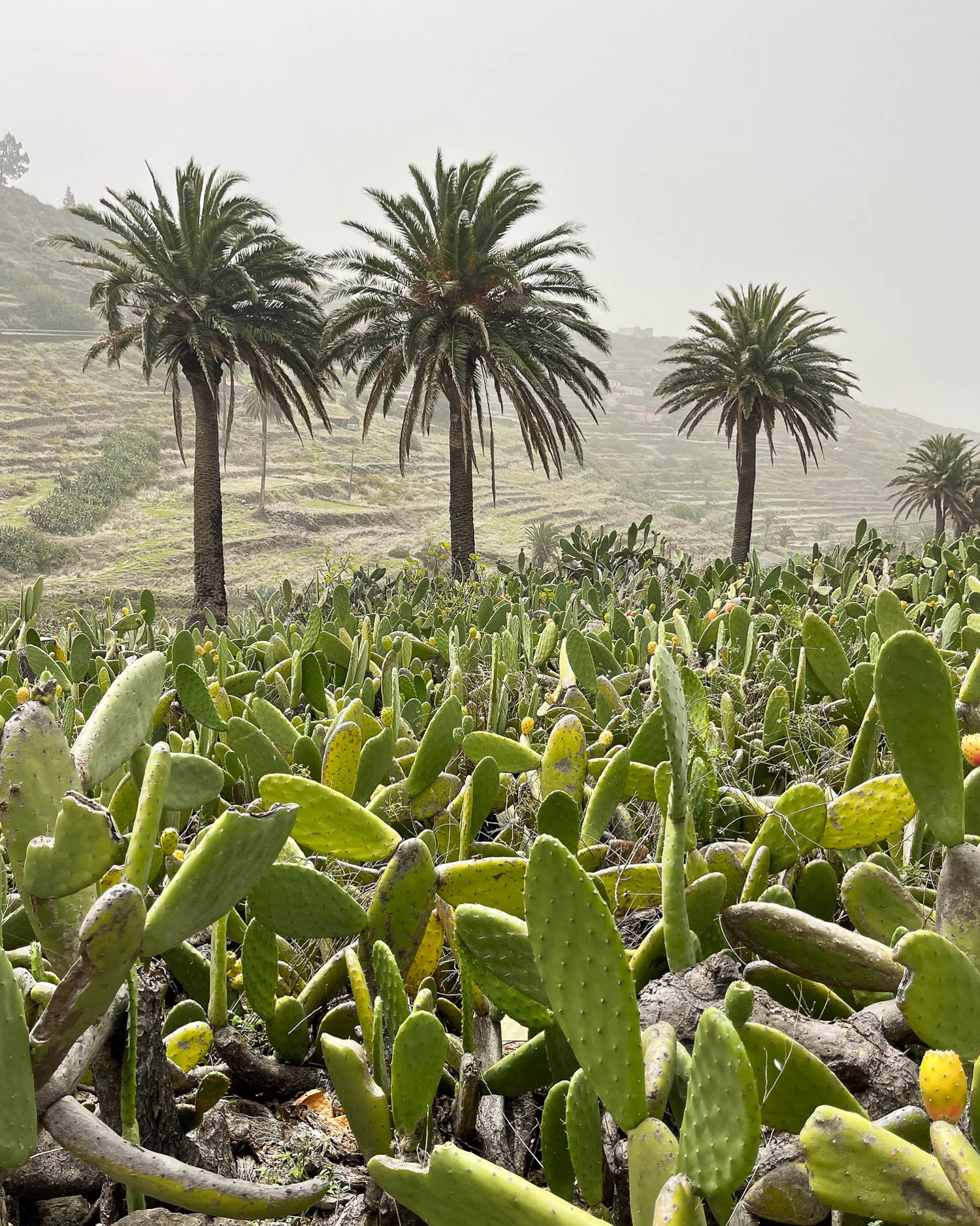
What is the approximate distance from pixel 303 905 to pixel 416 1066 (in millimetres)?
335

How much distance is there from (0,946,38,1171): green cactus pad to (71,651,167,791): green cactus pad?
0.39 metres

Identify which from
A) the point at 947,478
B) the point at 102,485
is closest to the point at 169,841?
the point at 947,478

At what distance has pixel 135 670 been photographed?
132 centimetres

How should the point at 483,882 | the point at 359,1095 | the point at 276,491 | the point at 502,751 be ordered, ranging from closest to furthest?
1. the point at 359,1095
2. the point at 483,882
3. the point at 502,751
4. the point at 276,491

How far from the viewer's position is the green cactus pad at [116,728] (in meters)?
1.18

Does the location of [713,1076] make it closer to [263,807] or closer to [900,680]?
[900,680]

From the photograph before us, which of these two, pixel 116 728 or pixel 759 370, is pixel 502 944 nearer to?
pixel 116 728

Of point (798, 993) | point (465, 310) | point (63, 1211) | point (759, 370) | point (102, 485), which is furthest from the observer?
point (102, 485)

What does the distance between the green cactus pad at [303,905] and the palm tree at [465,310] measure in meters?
12.6

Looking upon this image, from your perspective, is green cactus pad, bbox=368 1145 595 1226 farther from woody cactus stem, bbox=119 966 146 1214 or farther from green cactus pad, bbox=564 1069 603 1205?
woody cactus stem, bbox=119 966 146 1214

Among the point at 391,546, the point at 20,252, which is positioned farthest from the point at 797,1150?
the point at 20,252

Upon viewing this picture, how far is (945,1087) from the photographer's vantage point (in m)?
0.75

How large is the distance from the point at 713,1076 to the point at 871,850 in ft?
3.70

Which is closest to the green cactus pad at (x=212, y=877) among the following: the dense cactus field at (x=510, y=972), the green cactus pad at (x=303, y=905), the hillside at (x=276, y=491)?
the dense cactus field at (x=510, y=972)
